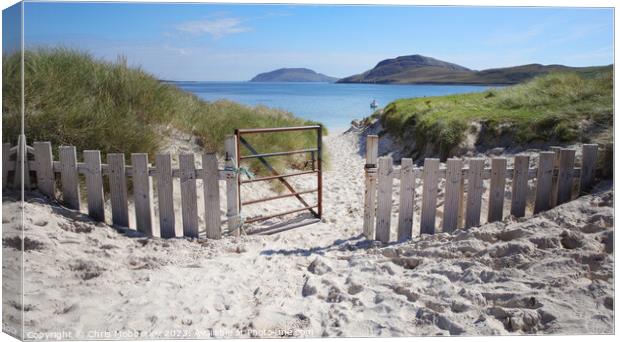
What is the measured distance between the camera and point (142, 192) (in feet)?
16.0

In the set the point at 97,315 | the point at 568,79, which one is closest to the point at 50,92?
the point at 97,315

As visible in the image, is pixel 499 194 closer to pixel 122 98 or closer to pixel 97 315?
pixel 97 315

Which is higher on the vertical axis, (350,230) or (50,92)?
(50,92)

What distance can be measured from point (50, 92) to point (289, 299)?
4.16m

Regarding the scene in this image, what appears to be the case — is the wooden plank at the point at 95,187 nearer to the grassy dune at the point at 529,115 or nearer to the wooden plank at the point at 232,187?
the wooden plank at the point at 232,187

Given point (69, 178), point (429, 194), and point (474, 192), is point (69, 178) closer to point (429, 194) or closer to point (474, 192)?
point (429, 194)

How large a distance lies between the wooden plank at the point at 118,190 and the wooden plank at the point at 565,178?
4636mm

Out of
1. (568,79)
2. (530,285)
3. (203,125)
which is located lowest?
(530,285)

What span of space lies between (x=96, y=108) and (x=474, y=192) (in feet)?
16.2

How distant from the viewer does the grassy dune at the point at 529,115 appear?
24.0 feet

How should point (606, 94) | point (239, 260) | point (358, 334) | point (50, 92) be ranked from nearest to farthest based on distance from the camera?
A: point (358, 334), point (239, 260), point (50, 92), point (606, 94)

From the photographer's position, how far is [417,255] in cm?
427

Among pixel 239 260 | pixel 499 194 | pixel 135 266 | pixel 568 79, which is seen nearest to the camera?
pixel 135 266

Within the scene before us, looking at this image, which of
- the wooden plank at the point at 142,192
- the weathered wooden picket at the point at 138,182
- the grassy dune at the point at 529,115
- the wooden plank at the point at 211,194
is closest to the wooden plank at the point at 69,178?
the weathered wooden picket at the point at 138,182
